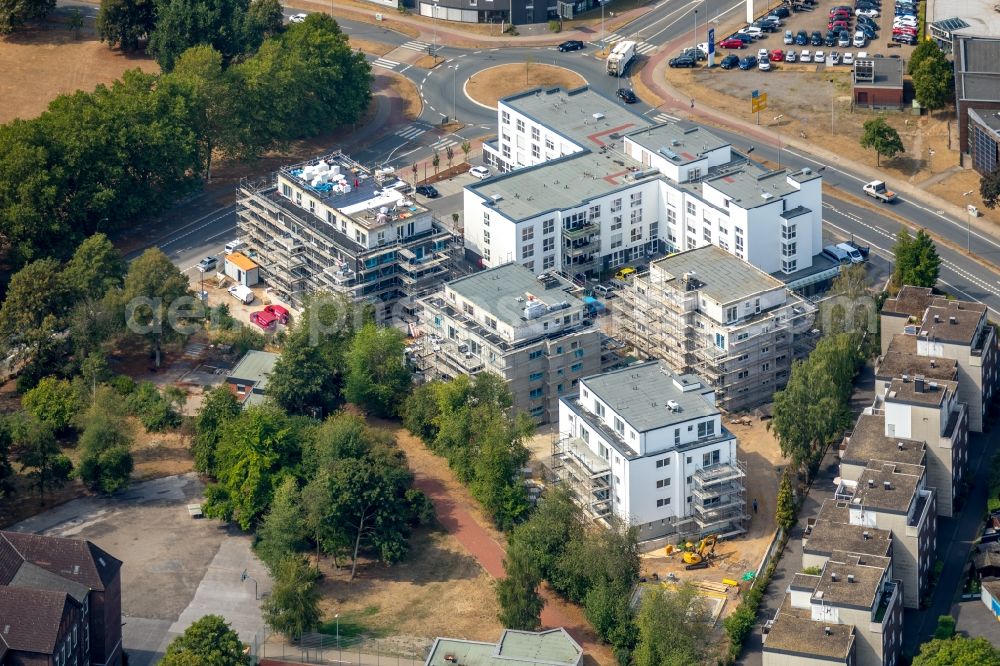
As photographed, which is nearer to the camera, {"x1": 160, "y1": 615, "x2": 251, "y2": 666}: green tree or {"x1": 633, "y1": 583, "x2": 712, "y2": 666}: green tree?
{"x1": 160, "y1": 615, "x2": 251, "y2": 666}: green tree

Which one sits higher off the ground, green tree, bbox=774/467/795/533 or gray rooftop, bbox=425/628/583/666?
green tree, bbox=774/467/795/533

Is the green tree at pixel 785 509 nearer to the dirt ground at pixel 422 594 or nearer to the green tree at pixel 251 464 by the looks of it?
the dirt ground at pixel 422 594

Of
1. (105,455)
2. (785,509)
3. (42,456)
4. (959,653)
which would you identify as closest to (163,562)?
(105,455)

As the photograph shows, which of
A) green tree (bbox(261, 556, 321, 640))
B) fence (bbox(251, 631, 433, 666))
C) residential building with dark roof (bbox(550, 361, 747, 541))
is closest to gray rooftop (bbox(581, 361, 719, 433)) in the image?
residential building with dark roof (bbox(550, 361, 747, 541))

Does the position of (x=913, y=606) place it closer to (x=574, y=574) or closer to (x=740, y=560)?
(x=740, y=560)

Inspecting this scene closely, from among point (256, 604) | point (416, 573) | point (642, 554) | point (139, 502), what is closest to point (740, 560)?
point (642, 554)

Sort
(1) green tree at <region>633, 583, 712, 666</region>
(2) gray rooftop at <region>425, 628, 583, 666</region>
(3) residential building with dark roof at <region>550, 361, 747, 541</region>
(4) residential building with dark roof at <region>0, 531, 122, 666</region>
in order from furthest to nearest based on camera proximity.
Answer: (3) residential building with dark roof at <region>550, 361, 747, 541</region> → (2) gray rooftop at <region>425, 628, 583, 666</region> → (1) green tree at <region>633, 583, 712, 666</region> → (4) residential building with dark roof at <region>0, 531, 122, 666</region>

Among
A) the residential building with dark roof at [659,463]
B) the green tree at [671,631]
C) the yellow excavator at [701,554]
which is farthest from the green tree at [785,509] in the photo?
the green tree at [671,631]

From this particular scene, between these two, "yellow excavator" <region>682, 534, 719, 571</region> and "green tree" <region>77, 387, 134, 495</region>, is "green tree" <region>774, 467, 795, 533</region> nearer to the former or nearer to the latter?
"yellow excavator" <region>682, 534, 719, 571</region>
